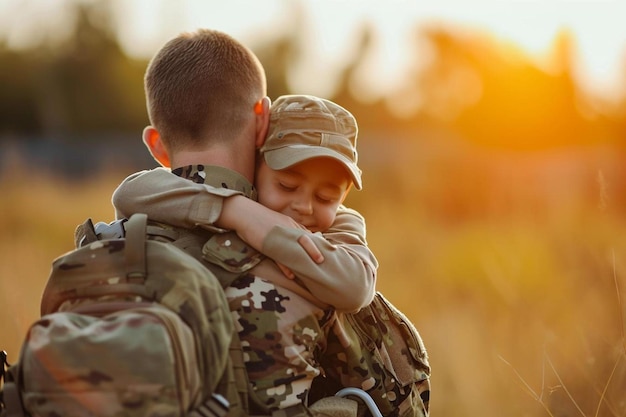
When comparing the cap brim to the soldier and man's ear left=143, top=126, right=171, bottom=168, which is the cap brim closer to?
the soldier

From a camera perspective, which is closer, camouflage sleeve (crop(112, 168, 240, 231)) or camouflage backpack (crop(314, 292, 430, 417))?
camouflage sleeve (crop(112, 168, 240, 231))

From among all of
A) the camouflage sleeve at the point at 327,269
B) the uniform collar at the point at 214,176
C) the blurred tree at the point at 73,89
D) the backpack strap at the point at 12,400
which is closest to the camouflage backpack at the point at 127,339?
the backpack strap at the point at 12,400

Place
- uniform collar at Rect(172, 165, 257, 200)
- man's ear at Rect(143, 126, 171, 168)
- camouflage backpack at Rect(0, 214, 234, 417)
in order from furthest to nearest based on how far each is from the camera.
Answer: man's ear at Rect(143, 126, 171, 168)
uniform collar at Rect(172, 165, 257, 200)
camouflage backpack at Rect(0, 214, 234, 417)

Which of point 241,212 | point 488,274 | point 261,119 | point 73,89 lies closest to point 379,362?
point 241,212

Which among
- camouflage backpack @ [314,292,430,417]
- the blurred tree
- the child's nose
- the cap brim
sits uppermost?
the cap brim

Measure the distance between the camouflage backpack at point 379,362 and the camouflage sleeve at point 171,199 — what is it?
572 mm

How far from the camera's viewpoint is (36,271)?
8.31m

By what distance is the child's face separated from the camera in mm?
2895

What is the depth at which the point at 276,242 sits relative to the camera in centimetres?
260

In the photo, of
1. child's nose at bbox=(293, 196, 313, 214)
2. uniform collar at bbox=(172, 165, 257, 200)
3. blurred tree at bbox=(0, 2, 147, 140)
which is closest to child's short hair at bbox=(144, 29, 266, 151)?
uniform collar at bbox=(172, 165, 257, 200)

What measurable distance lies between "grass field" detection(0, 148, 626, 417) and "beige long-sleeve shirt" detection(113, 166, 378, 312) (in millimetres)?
1211

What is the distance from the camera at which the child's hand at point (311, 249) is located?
8.48 feet

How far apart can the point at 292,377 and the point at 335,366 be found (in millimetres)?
311

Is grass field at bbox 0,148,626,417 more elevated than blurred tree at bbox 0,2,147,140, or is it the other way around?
grass field at bbox 0,148,626,417
